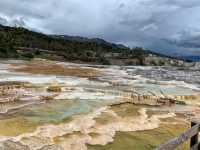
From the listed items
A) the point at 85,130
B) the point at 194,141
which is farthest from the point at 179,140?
the point at 85,130

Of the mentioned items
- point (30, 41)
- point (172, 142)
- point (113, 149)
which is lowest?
point (113, 149)

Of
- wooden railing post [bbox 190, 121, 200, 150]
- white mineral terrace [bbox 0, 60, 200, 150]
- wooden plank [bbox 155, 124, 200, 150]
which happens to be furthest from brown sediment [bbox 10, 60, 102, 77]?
wooden plank [bbox 155, 124, 200, 150]

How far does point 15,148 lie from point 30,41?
257ft

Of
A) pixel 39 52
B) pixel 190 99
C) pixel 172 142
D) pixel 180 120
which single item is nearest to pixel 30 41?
pixel 39 52

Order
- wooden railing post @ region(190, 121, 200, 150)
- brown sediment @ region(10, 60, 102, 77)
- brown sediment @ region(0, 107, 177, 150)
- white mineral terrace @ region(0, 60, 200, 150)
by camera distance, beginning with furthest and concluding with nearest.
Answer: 1. brown sediment @ region(10, 60, 102, 77)
2. white mineral terrace @ region(0, 60, 200, 150)
3. brown sediment @ region(0, 107, 177, 150)
4. wooden railing post @ region(190, 121, 200, 150)

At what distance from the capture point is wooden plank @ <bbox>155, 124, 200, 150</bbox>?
520 cm

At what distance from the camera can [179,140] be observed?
19.1 ft

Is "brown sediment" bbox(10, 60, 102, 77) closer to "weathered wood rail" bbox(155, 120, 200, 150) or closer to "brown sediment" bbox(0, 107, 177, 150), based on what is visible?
"brown sediment" bbox(0, 107, 177, 150)

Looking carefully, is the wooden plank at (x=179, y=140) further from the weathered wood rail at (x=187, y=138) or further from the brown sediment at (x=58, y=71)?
the brown sediment at (x=58, y=71)

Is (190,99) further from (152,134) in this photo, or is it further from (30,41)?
(30,41)

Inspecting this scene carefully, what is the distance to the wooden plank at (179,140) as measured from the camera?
520 centimetres

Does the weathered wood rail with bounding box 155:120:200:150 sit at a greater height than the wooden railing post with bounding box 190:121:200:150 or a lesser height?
greater

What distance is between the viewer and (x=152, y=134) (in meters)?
11.0

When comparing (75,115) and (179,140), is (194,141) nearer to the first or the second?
(179,140)
